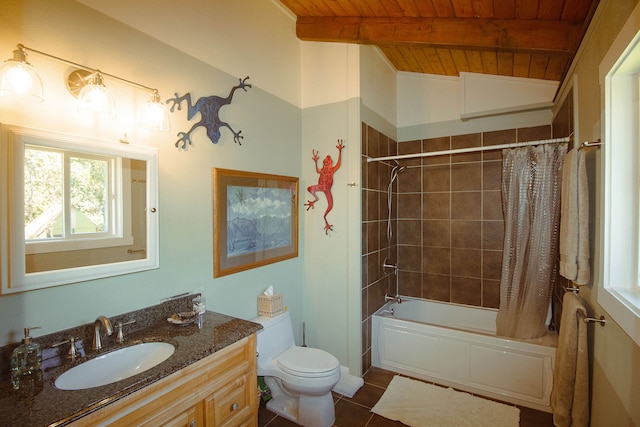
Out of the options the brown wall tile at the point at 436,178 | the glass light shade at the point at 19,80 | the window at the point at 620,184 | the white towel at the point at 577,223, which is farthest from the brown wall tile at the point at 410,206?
the glass light shade at the point at 19,80

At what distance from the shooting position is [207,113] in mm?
2006

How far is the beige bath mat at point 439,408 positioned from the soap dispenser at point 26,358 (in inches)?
80.6

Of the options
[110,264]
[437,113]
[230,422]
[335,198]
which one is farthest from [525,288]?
[110,264]

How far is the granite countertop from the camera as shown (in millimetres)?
970

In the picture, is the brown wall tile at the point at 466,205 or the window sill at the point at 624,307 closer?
the window sill at the point at 624,307

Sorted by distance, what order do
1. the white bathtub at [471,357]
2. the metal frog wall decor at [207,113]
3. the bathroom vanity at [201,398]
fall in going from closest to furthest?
1. the bathroom vanity at [201,398]
2. the metal frog wall decor at [207,113]
3. the white bathtub at [471,357]

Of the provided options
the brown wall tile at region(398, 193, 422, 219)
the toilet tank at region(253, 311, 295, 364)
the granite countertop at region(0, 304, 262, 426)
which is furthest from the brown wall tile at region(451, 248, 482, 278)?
the granite countertop at region(0, 304, 262, 426)

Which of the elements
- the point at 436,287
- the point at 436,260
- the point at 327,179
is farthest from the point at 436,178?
the point at 327,179

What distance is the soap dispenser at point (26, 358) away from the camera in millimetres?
1168

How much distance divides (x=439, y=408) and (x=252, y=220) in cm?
197

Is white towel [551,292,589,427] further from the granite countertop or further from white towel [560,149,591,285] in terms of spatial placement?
the granite countertop

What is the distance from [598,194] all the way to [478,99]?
1852mm

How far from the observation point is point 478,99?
3090 mm

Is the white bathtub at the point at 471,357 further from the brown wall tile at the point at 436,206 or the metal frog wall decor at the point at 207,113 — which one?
the metal frog wall decor at the point at 207,113
